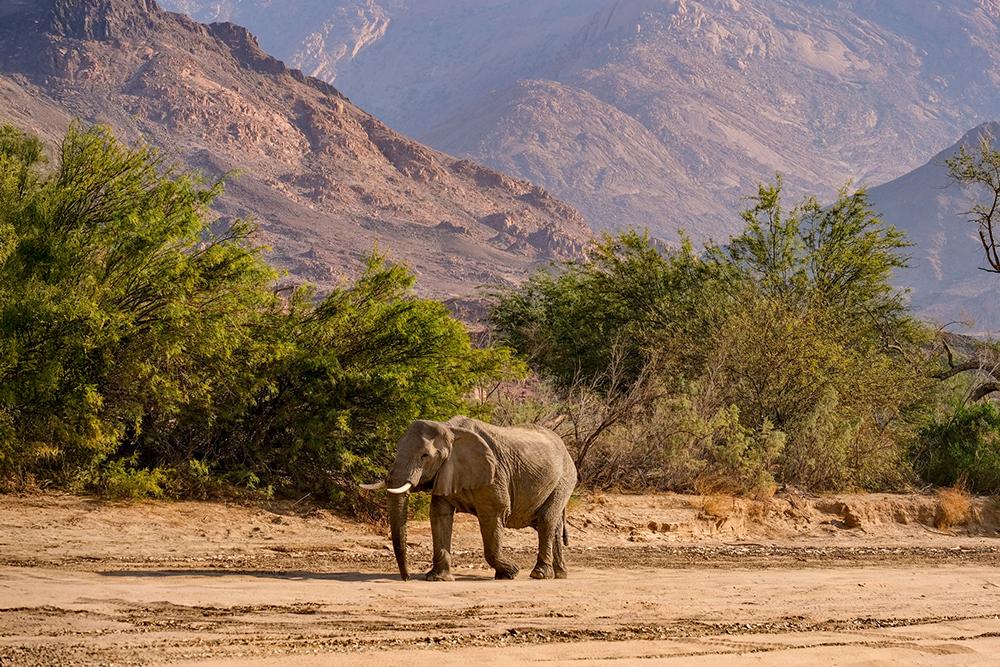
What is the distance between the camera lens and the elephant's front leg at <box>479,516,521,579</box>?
41.5 ft

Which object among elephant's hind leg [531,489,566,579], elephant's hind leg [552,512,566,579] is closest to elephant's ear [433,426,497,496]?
elephant's hind leg [531,489,566,579]

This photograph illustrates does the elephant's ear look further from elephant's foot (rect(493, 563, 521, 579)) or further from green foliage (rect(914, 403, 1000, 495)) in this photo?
green foliage (rect(914, 403, 1000, 495))

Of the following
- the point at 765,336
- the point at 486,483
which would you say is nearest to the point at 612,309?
the point at 765,336

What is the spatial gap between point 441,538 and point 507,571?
0.82 m

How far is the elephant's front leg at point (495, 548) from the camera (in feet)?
41.5

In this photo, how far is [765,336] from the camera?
24969mm

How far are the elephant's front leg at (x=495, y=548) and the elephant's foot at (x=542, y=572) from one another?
333 mm

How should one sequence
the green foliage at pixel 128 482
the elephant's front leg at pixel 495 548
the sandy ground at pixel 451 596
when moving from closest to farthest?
the sandy ground at pixel 451 596, the elephant's front leg at pixel 495 548, the green foliage at pixel 128 482

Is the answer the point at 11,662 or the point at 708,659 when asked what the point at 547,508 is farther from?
the point at 11,662

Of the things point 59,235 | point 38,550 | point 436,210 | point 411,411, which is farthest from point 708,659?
point 436,210

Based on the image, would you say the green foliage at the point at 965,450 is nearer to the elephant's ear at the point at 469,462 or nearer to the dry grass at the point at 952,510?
the dry grass at the point at 952,510

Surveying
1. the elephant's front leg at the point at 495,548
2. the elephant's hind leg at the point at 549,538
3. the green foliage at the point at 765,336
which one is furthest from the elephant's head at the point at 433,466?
the green foliage at the point at 765,336

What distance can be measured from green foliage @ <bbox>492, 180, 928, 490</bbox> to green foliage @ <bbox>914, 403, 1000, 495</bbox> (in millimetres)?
670

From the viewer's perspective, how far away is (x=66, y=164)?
16328 mm
